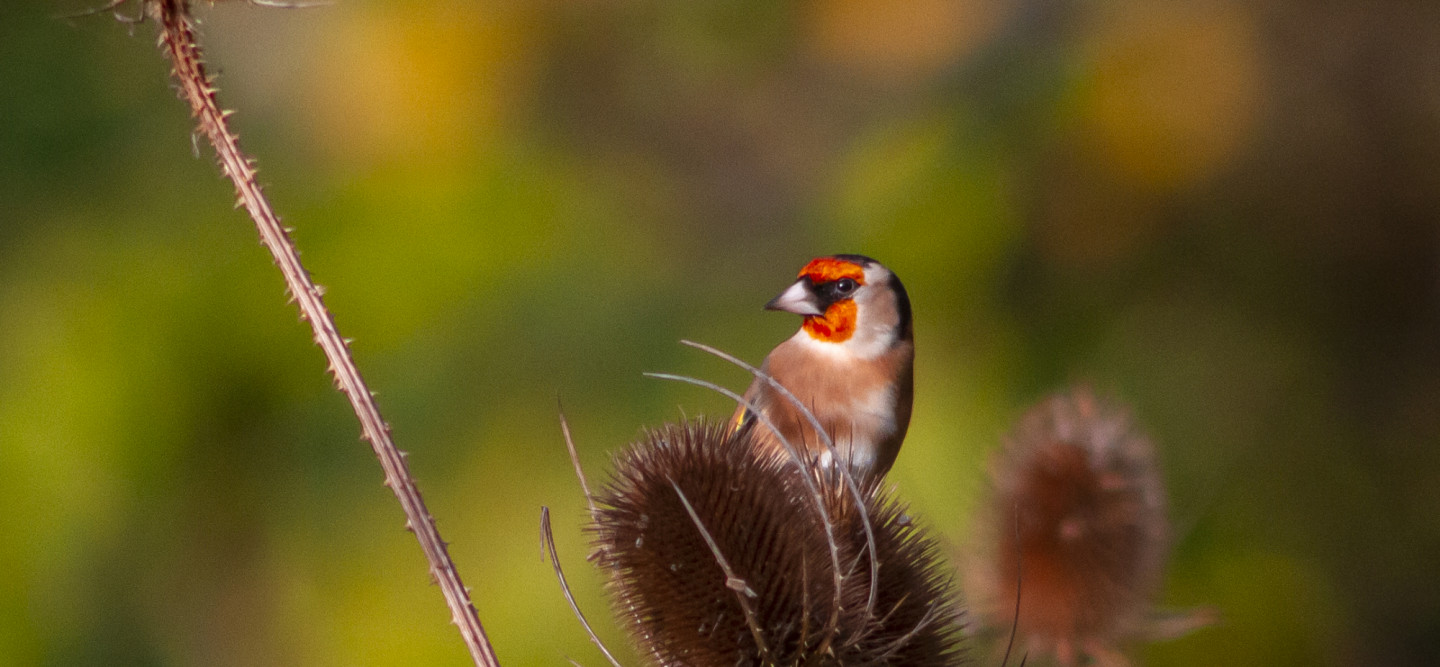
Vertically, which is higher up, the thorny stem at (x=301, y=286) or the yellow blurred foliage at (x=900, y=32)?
the yellow blurred foliage at (x=900, y=32)

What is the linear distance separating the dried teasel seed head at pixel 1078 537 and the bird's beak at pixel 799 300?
1.77 ft

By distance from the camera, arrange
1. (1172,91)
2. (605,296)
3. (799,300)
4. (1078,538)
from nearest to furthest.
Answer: (799,300), (1078,538), (1172,91), (605,296)

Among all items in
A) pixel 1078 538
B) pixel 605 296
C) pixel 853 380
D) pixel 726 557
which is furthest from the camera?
pixel 605 296

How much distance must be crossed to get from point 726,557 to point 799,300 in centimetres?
30

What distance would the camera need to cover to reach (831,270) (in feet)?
3.43

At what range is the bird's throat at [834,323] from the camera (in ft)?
3.59

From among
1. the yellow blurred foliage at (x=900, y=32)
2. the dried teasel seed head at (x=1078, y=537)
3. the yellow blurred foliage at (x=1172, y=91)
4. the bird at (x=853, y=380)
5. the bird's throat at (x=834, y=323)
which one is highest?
the yellow blurred foliage at (x=900, y=32)

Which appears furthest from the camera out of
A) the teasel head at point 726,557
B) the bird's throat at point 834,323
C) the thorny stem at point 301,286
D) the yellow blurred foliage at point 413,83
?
the yellow blurred foliage at point 413,83

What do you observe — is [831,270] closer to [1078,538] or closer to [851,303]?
[851,303]

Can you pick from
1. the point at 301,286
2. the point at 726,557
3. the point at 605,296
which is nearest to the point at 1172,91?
the point at 605,296

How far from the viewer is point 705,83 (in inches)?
135

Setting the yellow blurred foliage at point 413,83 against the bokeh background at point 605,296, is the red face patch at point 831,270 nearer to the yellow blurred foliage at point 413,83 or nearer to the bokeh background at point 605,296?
the bokeh background at point 605,296

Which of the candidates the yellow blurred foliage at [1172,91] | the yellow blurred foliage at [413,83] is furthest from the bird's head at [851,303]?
the yellow blurred foliage at [413,83]

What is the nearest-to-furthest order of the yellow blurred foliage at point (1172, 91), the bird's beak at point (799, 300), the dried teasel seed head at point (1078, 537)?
the bird's beak at point (799, 300) < the dried teasel seed head at point (1078, 537) < the yellow blurred foliage at point (1172, 91)
